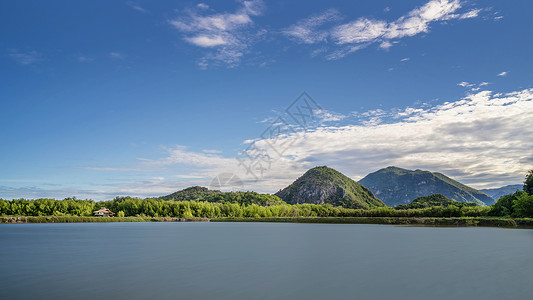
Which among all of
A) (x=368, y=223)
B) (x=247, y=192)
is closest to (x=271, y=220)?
(x=368, y=223)

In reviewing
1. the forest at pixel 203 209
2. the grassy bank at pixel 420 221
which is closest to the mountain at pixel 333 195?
the forest at pixel 203 209

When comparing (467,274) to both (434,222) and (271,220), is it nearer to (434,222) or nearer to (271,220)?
(434,222)

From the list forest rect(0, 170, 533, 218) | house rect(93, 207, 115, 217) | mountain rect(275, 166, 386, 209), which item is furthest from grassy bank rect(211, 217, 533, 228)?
mountain rect(275, 166, 386, 209)

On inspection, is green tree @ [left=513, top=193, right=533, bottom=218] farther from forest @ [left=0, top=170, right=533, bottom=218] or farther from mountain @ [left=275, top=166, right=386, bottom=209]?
mountain @ [left=275, top=166, right=386, bottom=209]

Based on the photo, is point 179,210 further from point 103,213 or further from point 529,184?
point 529,184

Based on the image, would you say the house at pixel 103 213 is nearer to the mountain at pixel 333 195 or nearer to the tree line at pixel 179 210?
the tree line at pixel 179 210

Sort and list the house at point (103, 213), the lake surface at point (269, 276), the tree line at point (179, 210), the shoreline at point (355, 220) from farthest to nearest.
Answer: the house at point (103, 213) < the tree line at point (179, 210) < the shoreline at point (355, 220) < the lake surface at point (269, 276)

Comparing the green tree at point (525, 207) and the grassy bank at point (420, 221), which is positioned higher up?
the green tree at point (525, 207)

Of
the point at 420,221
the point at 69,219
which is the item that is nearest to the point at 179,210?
the point at 69,219

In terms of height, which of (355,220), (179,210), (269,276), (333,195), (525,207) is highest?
(333,195)

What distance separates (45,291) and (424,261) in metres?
17.1

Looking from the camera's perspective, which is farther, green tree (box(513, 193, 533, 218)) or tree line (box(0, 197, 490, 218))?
tree line (box(0, 197, 490, 218))

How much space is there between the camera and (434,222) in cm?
7331

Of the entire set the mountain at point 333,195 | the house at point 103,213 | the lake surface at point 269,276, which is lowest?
the lake surface at point 269,276
